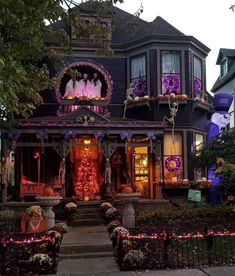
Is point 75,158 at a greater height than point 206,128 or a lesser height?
lesser

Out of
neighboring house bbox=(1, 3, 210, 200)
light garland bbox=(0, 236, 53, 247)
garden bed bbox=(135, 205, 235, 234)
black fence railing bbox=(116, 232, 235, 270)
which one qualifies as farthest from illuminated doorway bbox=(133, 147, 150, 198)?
light garland bbox=(0, 236, 53, 247)

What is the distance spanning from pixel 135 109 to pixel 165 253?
12075 mm

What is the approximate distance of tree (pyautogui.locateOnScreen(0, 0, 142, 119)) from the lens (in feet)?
25.5

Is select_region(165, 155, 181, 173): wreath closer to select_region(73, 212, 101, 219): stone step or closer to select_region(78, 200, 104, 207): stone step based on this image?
select_region(78, 200, 104, 207): stone step

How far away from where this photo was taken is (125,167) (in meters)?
20.6

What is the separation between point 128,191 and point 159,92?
23.3 ft

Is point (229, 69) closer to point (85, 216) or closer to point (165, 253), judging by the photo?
point (85, 216)

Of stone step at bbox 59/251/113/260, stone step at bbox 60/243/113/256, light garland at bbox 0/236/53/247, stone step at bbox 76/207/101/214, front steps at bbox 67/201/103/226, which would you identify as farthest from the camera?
stone step at bbox 76/207/101/214

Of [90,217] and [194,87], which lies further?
[194,87]

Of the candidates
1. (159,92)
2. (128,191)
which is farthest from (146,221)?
(159,92)

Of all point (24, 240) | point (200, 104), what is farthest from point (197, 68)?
point (24, 240)

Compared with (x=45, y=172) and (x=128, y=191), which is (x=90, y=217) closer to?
(x=128, y=191)

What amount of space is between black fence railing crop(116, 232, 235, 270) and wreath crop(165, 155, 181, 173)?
944cm

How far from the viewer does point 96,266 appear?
1043cm
